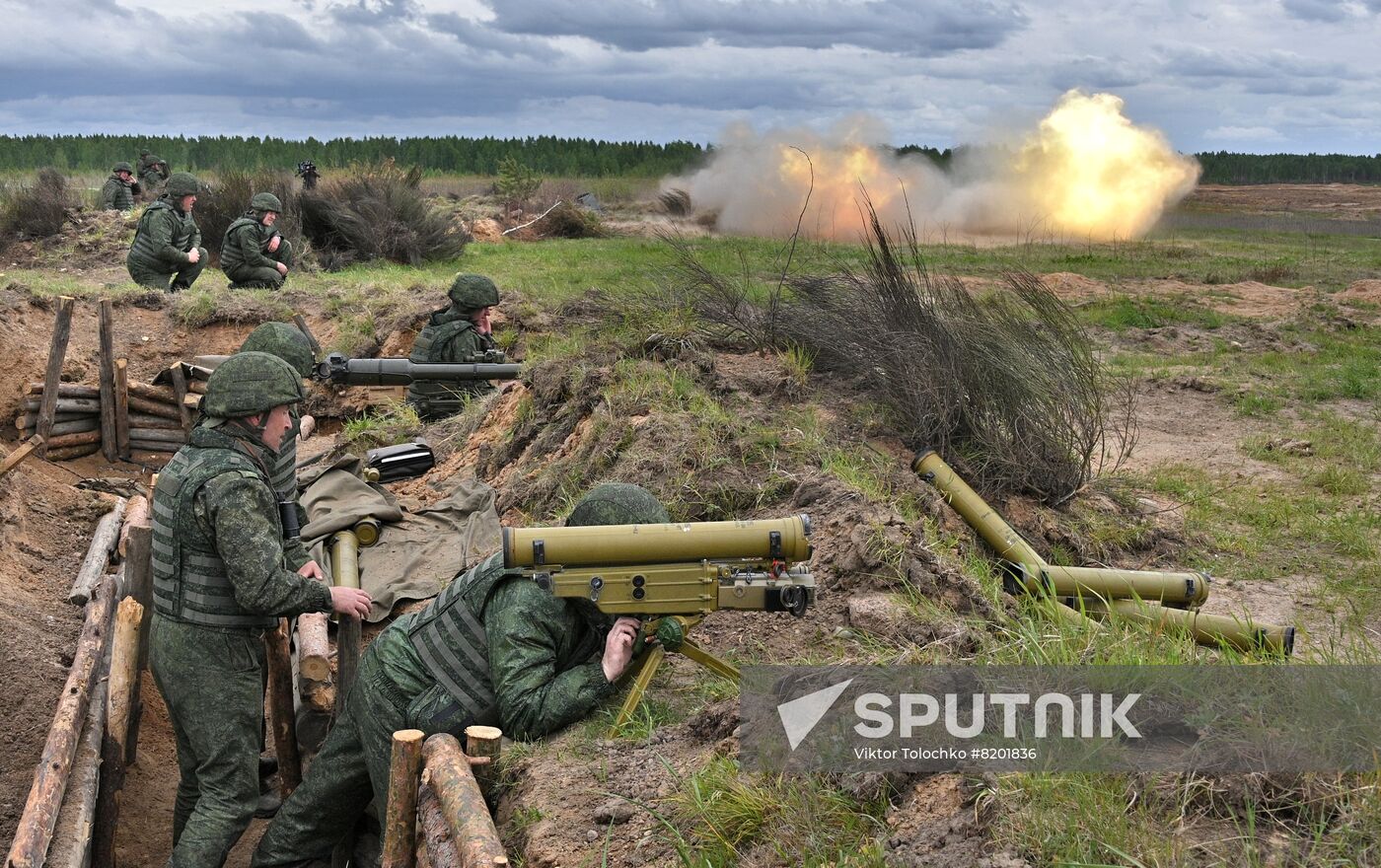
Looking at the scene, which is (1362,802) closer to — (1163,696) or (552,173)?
(1163,696)

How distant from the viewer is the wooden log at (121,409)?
10953 millimetres

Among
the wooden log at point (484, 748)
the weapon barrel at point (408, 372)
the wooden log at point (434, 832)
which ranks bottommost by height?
the wooden log at point (434, 832)

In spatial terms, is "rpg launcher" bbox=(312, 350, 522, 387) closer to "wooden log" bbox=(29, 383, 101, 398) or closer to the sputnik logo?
"wooden log" bbox=(29, 383, 101, 398)

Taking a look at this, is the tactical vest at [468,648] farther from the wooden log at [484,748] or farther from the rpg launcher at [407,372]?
the rpg launcher at [407,372]

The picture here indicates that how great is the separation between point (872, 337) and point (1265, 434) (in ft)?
14.6

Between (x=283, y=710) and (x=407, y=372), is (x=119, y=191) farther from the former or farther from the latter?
(x=283, y=710)

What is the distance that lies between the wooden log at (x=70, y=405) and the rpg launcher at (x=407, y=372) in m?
2.55

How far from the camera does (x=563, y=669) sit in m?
4.37

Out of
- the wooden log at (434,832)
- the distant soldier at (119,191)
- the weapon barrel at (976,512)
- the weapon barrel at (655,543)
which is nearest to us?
the wooden log at (434,832)

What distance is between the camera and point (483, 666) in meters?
4.25

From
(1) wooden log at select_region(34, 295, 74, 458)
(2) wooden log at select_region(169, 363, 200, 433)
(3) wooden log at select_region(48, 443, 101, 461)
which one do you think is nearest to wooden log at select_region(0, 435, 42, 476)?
(1) wooden log at select_region(34, 295, 74, 458)

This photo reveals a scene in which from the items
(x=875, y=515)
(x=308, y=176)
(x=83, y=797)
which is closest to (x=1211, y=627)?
(x=875, y=515)

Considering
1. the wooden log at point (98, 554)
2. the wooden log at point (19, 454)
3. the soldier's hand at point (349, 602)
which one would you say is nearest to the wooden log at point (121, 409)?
the wooden log at point (19, 454)

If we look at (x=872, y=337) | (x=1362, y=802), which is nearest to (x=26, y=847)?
(x=1362, y=802)
